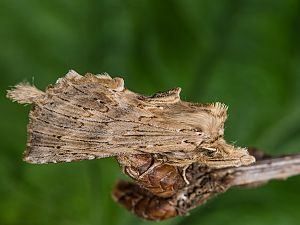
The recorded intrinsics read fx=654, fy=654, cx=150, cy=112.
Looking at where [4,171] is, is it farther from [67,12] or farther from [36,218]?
[67,12]

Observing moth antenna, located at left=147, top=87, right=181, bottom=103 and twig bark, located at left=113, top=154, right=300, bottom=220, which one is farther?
twig bark, located at left=113, top=154, right=300, bottom=220

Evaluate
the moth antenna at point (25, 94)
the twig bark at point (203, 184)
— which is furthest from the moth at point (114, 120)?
the twig bark at point (203, 184)

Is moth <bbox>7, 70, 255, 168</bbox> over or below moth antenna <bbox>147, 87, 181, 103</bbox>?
below

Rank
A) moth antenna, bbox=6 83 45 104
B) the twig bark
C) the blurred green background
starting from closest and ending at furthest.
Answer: moth antenna, bbox=6 83 45 104
the twig bark
the blurred green background

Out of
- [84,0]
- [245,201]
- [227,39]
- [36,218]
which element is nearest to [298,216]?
[245,201]

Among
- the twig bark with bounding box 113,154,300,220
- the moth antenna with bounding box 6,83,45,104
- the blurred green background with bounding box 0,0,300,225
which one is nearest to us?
the moth antenna with bounding box 6,83,45,104

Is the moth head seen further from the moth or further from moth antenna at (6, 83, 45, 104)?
moth antenna at (6, 83, 45, 104)

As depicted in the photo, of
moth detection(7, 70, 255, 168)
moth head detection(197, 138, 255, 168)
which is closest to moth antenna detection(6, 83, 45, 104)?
moth detection(7, 70, 255, 168)
